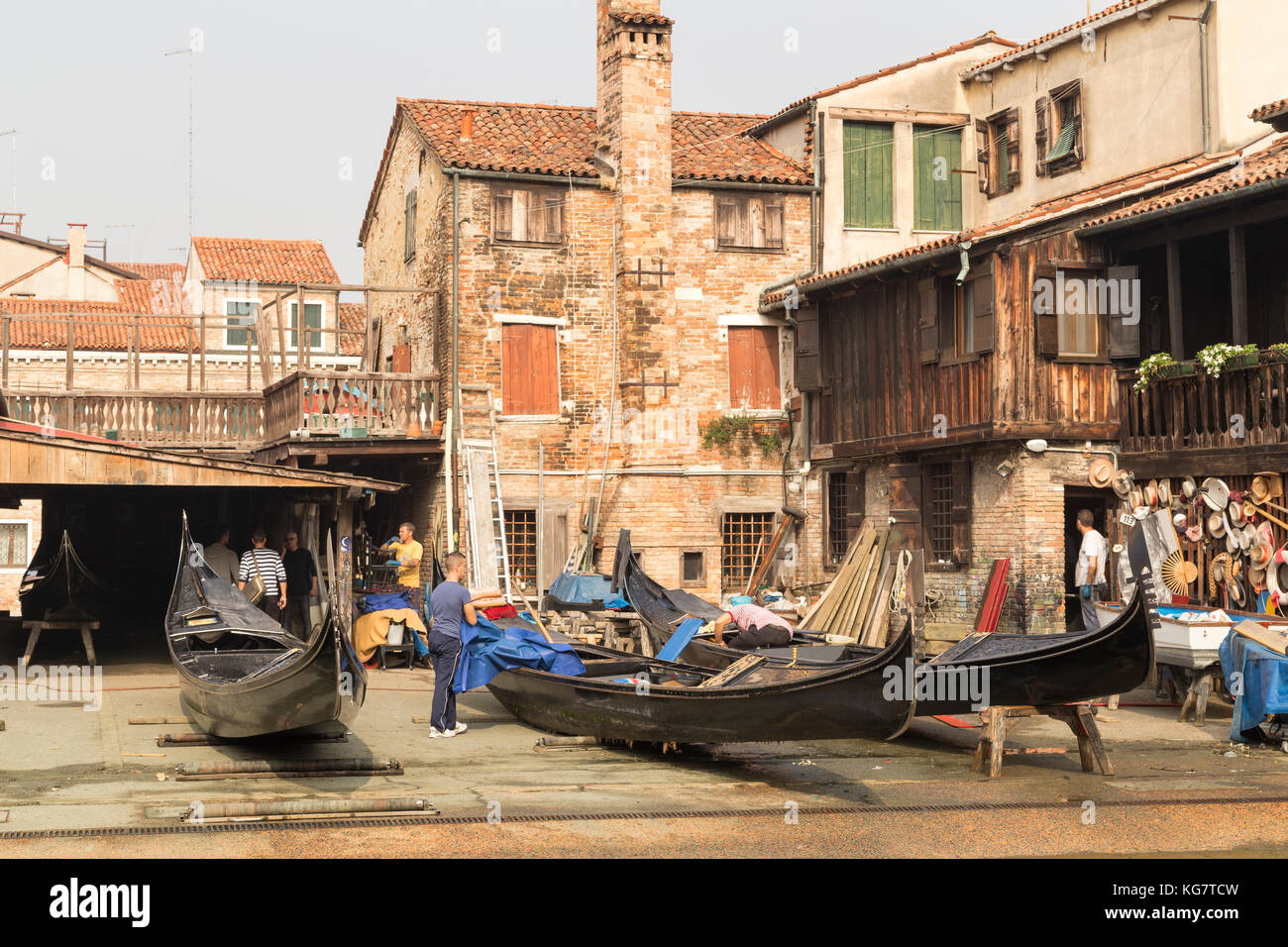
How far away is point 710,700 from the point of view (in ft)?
33.4

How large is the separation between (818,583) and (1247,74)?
934 cm

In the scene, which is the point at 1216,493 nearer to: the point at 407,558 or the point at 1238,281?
the point at 1238,281

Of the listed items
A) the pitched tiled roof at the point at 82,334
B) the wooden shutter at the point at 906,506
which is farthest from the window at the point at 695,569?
the pitched tiled roof at the point at 82,334

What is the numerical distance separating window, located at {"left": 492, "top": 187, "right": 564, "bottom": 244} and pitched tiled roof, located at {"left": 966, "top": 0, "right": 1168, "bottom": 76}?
23.9 ft

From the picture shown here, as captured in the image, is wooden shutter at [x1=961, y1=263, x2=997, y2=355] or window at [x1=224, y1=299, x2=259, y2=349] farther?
window at [x1=224, y1=299, x2=259, y2=349]

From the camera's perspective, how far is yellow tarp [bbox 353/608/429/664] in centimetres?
1758

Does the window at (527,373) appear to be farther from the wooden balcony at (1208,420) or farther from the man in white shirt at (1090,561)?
the man in white shirt at (1090,561)

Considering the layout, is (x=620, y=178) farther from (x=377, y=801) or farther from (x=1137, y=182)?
(x=377, y=801)

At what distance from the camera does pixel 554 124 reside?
23953 mm

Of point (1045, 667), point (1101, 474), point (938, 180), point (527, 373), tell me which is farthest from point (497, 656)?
point (938, 180)

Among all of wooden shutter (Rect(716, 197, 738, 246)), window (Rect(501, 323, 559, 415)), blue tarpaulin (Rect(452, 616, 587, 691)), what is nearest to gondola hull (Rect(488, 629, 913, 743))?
blue tarpaulin (Rect(452, 616, 587, 691))

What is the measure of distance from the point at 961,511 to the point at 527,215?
8.17 meters

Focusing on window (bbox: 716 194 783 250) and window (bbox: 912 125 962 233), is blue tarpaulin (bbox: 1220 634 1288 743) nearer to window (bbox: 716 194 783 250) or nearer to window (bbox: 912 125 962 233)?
window (bbox: 716 194 783 250)

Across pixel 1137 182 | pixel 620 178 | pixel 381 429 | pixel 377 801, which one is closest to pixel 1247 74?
pixel 1137 182
